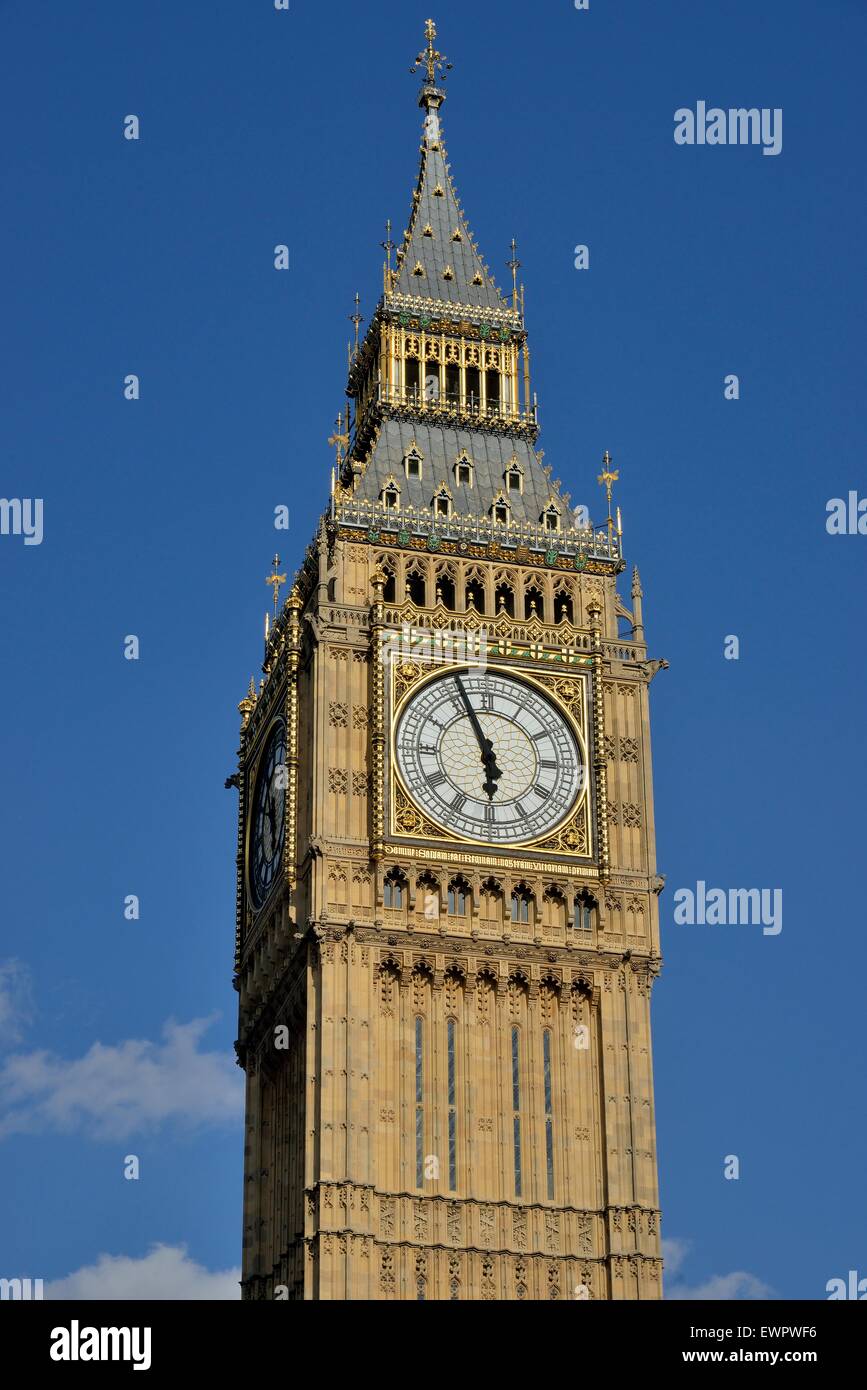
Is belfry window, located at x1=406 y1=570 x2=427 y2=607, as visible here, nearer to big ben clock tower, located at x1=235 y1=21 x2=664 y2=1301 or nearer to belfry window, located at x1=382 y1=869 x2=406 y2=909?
big ben clock tower, located at x1=235 y1=21 x2=664 y2=1301

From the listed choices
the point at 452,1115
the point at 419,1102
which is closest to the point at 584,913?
the point at 452,1115

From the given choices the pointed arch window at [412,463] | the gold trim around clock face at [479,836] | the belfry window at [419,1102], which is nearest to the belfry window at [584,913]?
the gold trim around clock face at [479,836]

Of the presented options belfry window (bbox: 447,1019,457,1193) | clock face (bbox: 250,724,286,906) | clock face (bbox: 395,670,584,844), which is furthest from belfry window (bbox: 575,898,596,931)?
clock face (bbox: 250,724,286,906)

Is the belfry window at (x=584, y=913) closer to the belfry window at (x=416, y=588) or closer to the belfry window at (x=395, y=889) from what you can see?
the belfry window at (x=395, y=889)
